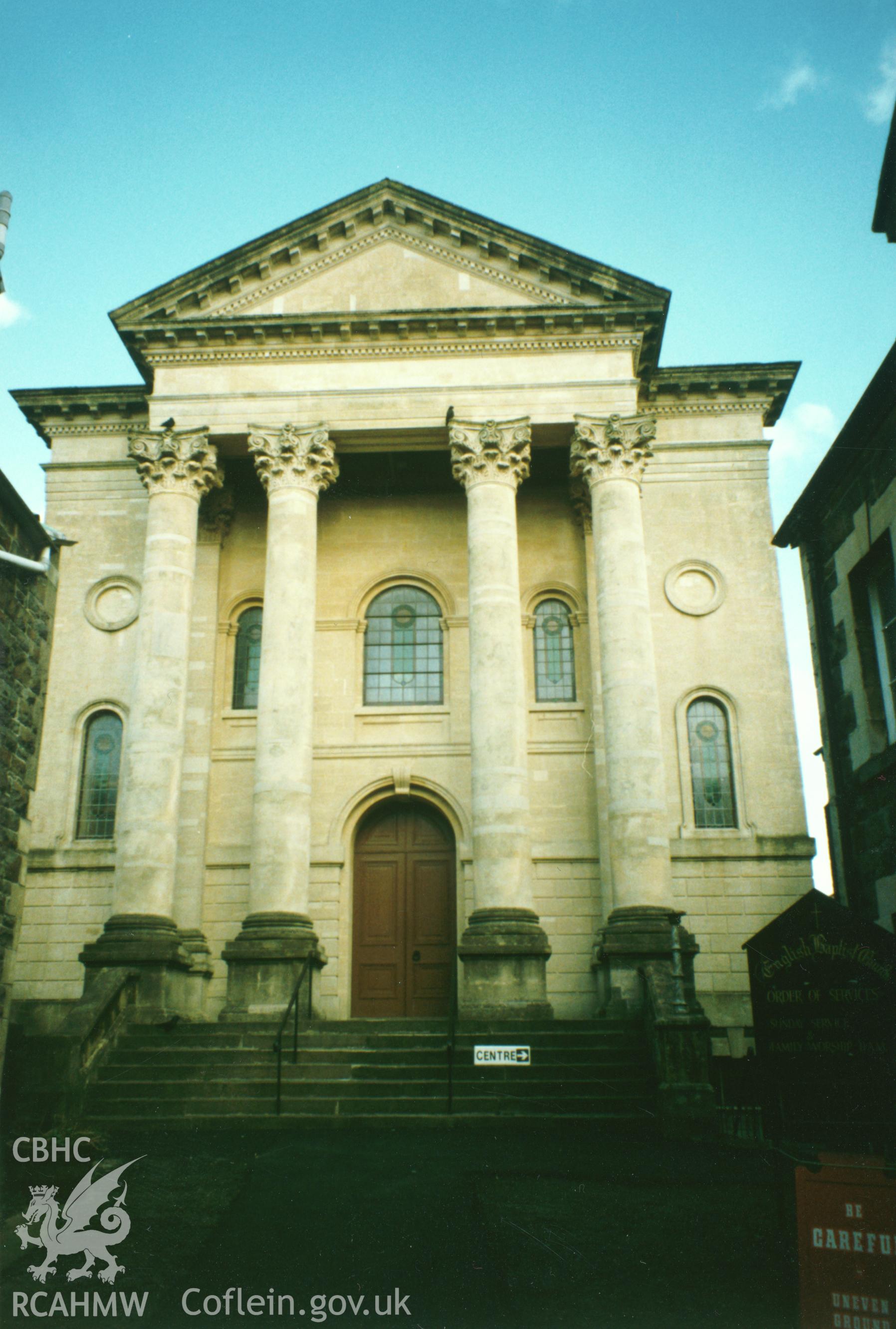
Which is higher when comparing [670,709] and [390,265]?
[390,265]

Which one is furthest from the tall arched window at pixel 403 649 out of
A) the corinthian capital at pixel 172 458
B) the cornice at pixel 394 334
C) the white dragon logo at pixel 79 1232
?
the white dragon logo at pixel 79 1232

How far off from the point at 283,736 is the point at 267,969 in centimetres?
Answer: 347

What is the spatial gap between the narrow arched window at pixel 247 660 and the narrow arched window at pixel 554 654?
5.03 metres

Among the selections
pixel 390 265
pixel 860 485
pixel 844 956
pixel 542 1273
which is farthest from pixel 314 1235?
pixel 390 265

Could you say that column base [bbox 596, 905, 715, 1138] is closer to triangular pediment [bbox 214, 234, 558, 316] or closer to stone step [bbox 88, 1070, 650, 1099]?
stone step [bbox 88, 1070, 650, 1099]

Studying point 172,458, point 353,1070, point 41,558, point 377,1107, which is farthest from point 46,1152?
point 172,458

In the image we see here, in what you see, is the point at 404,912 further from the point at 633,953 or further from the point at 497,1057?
the point at 497,1057

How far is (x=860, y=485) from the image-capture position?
15258 mm

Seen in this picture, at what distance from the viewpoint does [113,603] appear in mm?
20156

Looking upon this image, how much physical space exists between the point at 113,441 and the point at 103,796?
22.1 feet

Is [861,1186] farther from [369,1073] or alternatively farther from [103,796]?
[103,796]

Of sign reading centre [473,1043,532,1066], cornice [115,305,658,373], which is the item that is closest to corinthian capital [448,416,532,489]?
cornice [115,305,658,373]

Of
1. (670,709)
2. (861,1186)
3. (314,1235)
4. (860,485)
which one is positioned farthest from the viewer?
(670,709)

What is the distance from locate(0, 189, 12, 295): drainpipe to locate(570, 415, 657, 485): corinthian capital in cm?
1153
